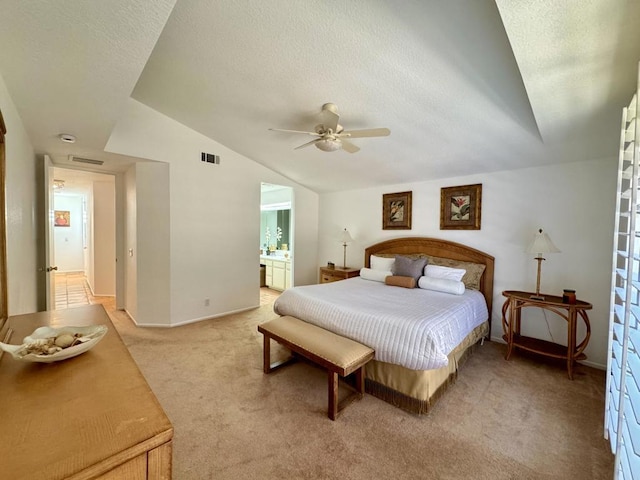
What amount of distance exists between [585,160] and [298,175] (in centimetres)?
396

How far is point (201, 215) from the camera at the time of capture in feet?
13.8

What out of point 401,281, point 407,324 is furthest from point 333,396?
point 401,281

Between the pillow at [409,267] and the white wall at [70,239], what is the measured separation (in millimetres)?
9789

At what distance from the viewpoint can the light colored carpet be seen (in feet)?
5.39

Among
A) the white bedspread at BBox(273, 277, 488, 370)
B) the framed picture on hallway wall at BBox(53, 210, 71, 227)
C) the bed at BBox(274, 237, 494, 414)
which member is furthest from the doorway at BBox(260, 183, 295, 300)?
the framed picture on hallway wall at BBox(53, 210, 71, 227)

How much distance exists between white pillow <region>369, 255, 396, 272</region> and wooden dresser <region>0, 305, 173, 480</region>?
362 cm

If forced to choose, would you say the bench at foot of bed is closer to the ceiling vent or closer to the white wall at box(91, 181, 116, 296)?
the ceiling vent

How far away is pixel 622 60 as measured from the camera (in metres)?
1.56

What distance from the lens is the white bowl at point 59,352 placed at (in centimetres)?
105

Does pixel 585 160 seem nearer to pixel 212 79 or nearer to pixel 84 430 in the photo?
pixel 212 79

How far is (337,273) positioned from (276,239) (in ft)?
9.70

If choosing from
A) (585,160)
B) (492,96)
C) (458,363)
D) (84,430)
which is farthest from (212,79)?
(585,160)

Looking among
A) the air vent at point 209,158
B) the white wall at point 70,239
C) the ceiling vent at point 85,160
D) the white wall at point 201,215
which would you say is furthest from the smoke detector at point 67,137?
the white wall at point 70,239

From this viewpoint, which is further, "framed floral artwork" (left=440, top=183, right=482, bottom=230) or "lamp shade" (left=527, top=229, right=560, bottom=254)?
"framed floral artwork" (left=440, top=183, right=482, bottom=230)
